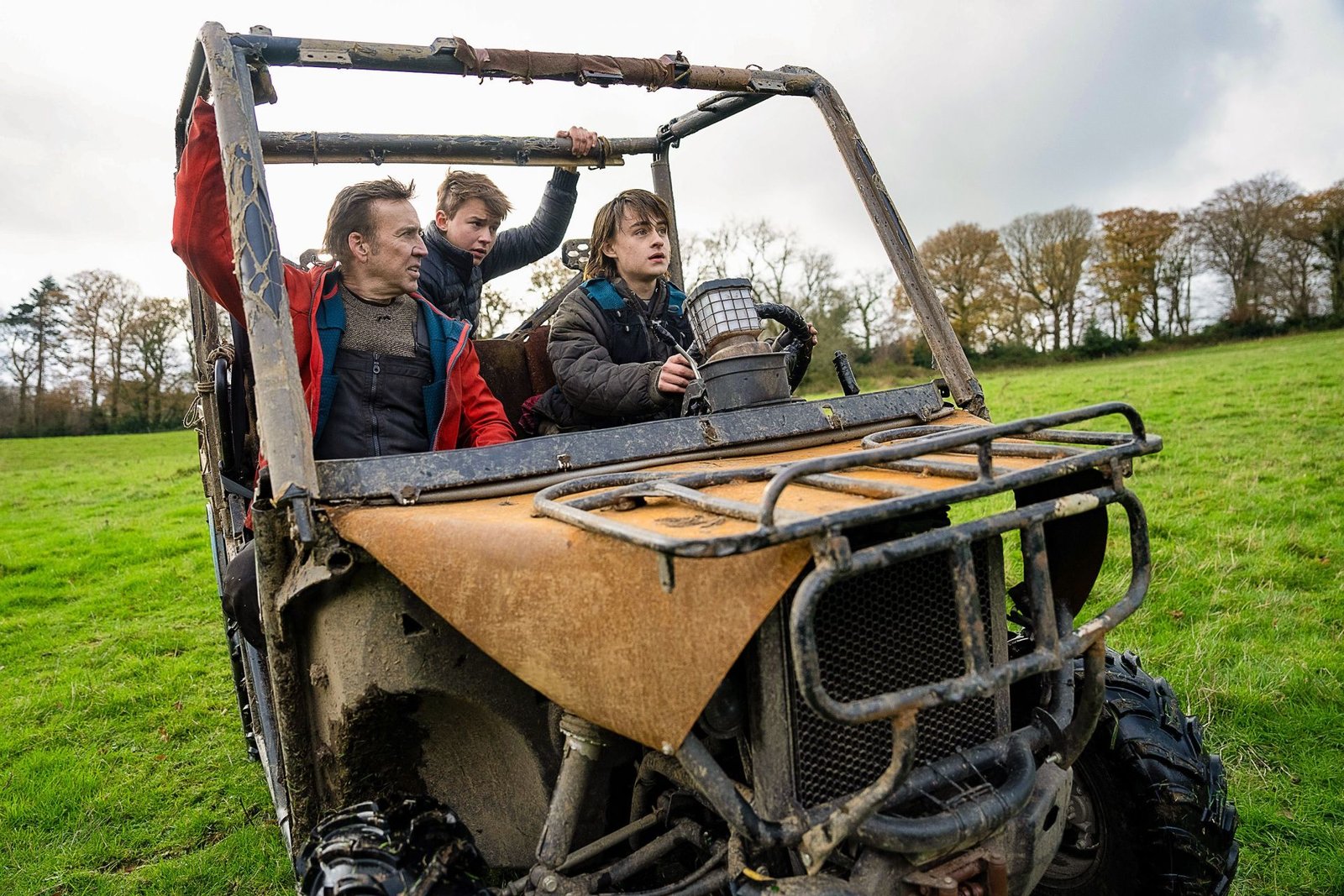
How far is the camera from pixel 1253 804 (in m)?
3.28

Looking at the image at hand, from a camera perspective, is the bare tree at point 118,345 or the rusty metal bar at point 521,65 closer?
the rusty metal bar at point 521,65

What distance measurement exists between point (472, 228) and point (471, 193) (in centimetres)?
16

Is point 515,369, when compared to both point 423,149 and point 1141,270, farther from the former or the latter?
point 1141,270

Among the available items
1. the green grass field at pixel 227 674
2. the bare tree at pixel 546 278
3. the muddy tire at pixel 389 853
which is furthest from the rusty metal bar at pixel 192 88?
the bare tree at pixel 546 278

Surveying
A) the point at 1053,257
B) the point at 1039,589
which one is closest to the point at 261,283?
the point at 1039,589

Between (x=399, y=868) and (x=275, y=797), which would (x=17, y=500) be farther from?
Answer: (x=399, y=868)

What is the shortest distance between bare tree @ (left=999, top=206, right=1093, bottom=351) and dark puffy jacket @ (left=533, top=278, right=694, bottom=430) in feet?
109

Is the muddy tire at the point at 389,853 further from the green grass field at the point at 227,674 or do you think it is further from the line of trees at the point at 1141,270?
the line of trees at the point at 1141,270

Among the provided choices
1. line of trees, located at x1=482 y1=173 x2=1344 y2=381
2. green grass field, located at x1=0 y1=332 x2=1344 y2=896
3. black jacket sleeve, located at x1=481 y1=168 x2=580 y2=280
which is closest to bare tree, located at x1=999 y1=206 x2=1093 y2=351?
line of trees, located at x1=482 y1=173 x2=1344 y2=381

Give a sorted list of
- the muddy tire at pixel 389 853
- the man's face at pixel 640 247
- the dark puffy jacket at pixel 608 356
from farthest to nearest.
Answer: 1. the man's face at pixel 640 247
2. the dark puffy jacket at pixel 608 356
3. the muddy tire at pixel 389 853

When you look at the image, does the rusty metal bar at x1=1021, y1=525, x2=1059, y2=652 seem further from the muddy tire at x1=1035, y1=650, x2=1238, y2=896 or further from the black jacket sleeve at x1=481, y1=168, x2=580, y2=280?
the black jacket sleeve at x1=481, y1=168, x2=580, y2=280

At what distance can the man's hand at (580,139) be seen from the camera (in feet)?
13.0

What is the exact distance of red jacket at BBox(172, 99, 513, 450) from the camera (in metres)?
2.50

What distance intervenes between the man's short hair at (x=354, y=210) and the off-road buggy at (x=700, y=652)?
0.53 m
